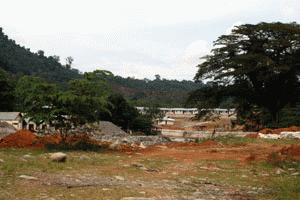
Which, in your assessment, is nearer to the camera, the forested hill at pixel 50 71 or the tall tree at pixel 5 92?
the tall tree at pixel 5 92

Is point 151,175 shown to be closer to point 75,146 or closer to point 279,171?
point 279,171

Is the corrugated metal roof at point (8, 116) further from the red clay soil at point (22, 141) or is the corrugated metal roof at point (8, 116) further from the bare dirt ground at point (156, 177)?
the bare dirt ground at point (156, 177)

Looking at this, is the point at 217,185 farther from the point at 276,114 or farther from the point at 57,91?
the point at 276,114

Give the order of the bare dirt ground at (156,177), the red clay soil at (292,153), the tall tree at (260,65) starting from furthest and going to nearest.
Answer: the tall tree at (260,65) < the red clay soil at (292,153) < the bare dirt ground at (156,177)

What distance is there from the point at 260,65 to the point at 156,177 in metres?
27.3

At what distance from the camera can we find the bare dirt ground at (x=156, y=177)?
1025cm

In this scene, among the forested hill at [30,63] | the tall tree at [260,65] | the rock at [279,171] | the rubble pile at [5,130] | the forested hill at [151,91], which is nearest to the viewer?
the rock at [279,171]

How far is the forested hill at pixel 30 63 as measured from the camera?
127m

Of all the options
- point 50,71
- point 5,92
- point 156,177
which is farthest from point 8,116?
point 50,71

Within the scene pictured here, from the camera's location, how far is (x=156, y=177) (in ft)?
42.7

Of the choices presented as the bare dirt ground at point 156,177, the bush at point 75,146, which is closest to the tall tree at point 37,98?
the bush at point 75,146

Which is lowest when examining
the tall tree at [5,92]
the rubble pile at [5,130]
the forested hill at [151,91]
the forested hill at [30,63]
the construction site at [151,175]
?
the construction site at [151,175]

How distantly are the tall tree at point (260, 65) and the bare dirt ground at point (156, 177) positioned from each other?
21.0 metres

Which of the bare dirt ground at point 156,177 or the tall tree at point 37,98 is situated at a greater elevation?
the tall tree at point 37,98
